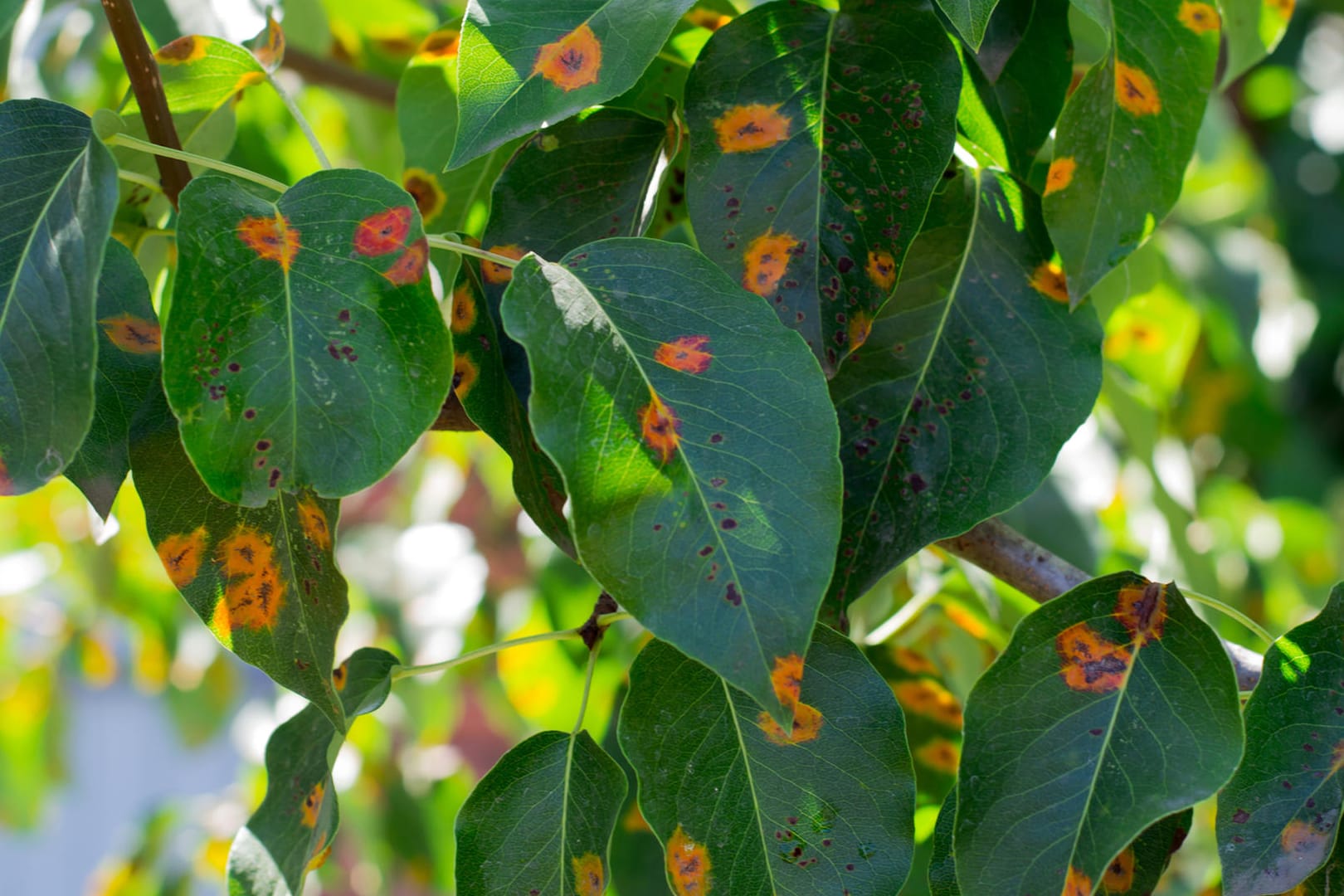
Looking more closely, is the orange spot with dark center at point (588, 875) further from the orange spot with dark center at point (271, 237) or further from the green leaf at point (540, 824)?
→ the orange spot with dark center at point (271, 237)

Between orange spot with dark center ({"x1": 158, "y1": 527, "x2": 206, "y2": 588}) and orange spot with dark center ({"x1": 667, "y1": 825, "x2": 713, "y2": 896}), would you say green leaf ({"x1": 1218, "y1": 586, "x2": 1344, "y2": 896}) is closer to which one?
orange spot with dark center ({"x1": 667, "y1": 825, "x2": 713, "y2": 896})

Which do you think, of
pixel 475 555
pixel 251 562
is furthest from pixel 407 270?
pixel 475 555

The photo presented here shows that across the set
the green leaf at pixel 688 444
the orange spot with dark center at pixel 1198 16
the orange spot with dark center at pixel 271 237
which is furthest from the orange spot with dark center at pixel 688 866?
the orange spot with dark center at pixel 1198 16

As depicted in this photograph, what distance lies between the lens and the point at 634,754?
1.27 ft

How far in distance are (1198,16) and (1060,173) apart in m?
0.09

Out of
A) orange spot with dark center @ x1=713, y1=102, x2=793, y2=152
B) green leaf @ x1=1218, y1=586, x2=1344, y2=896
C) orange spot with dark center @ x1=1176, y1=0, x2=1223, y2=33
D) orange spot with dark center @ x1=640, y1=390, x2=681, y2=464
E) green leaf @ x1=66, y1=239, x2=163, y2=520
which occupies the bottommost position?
green leaf @ x1=1218, y1=586, x2=1344, y2=896

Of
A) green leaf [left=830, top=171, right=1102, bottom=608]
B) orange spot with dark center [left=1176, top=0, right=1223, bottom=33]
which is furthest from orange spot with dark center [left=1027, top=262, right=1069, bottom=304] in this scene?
orange spot with dark center [left=1176, top=0, right=1223, bottom=33]

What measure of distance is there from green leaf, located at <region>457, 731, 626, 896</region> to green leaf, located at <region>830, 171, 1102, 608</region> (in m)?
0.12

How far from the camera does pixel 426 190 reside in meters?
0.54

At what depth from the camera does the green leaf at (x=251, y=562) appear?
36cm

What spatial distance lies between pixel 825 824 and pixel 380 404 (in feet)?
0.65

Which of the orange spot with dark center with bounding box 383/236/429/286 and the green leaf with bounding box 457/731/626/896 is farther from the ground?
the orange spot with dark center with bounding box 383/236/429/286

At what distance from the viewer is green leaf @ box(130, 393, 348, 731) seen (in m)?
0.36

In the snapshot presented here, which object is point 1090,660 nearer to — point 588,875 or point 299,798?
point 588,875
